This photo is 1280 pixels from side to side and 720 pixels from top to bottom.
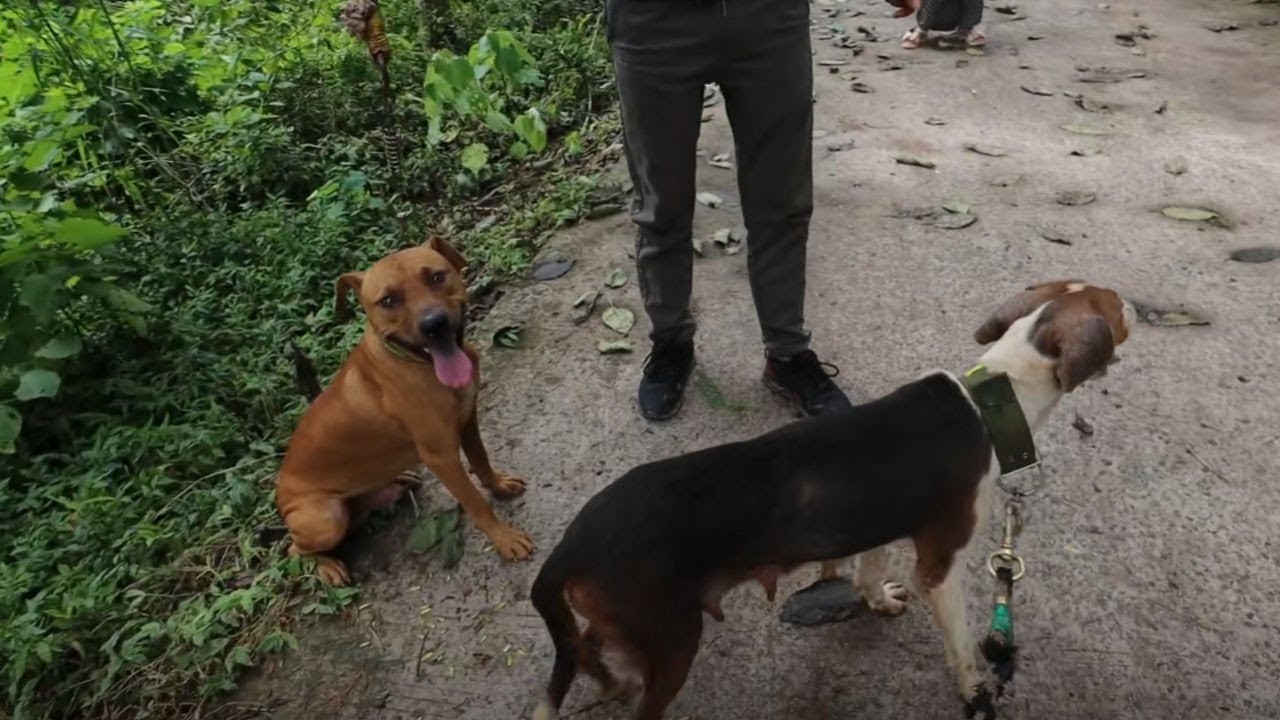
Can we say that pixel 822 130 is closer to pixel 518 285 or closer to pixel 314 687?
pixel 518 285

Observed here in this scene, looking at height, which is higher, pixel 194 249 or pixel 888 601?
pixel 194 249

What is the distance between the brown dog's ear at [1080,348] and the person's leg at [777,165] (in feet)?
3.85

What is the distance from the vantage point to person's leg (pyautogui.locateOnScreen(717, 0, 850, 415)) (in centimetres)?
288

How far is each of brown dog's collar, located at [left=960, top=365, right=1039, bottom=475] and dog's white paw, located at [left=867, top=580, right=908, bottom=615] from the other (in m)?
0.64

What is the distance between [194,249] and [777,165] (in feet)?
12.3

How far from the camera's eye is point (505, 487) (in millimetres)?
3281

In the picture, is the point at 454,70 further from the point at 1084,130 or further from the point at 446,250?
the point at 1084,130

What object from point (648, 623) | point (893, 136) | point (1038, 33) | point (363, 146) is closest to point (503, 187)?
point (363, 146)

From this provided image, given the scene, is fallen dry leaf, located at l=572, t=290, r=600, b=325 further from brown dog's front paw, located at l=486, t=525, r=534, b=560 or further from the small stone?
the small stone

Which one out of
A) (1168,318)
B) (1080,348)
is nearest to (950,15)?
(1168,318)

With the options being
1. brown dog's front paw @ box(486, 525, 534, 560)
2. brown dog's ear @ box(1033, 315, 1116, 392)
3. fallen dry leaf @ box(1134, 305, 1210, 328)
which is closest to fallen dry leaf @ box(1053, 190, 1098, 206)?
fallen dry leaf @ box(1134, 305, 1210, 328)

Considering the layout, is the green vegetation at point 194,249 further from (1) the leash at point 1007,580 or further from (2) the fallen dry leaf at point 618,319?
(1) the leash at point 1007,580

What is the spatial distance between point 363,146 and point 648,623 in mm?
4946

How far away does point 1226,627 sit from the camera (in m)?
2.43
